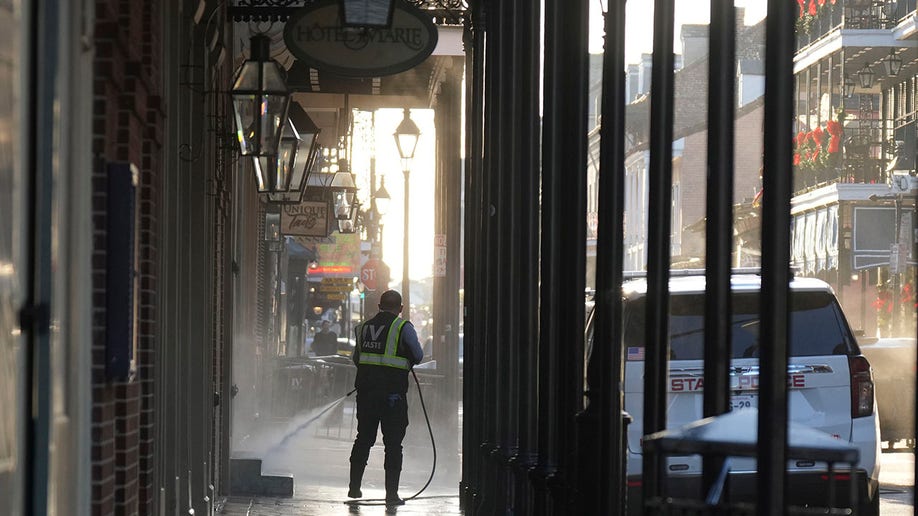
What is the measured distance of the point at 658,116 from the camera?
528cm

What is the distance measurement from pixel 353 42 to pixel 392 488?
439cm

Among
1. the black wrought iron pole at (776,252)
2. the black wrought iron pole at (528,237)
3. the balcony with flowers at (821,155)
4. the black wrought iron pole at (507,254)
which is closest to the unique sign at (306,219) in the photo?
the black wrought iron pole at (507,254)

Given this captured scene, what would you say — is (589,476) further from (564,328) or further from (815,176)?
(815,176)

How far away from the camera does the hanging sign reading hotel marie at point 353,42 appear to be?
9.54 metres

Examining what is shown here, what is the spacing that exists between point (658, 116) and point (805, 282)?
17.2ft

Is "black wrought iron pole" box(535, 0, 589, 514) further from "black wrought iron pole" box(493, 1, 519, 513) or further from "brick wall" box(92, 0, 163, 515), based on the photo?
"black wrought iron pole" box(493, 1, 519, 513)

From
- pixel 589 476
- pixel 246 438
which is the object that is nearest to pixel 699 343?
pixel 589 476

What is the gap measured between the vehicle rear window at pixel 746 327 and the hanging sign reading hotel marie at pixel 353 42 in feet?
7.45

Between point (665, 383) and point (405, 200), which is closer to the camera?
point (665, 383)

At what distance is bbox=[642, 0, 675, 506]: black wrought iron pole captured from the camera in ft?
16.8

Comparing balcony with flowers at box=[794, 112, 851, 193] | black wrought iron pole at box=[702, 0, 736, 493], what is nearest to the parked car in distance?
black wrought iron pole at box=[702, 0, 736, 493]

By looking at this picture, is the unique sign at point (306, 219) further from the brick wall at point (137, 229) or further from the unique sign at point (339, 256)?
the unique sign at point (339, 256)

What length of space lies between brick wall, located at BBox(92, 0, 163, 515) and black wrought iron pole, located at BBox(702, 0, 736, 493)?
7.61ft

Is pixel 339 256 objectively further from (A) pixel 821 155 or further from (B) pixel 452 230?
(B) pixel 452 230
